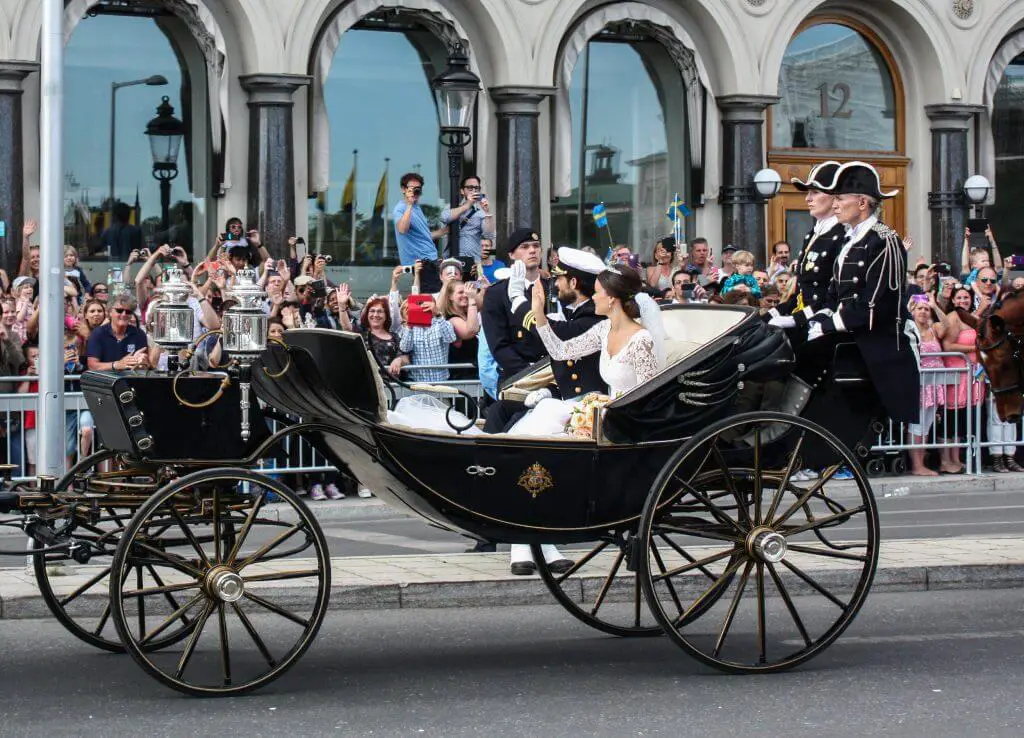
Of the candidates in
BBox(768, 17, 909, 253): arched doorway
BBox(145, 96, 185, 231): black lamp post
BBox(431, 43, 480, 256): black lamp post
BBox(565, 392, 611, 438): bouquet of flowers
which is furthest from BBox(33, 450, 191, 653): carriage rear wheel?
BBox(768, 17, 909, 253): arched doorway

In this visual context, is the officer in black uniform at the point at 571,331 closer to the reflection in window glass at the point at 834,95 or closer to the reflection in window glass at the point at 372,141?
the reflection in window glass at the point at 372,141

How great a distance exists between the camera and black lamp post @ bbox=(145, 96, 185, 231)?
22922 mm

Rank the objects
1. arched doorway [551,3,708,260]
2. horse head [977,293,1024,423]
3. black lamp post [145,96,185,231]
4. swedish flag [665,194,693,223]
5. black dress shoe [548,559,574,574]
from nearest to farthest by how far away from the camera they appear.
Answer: black dress shoe [548,559,574,574]
horse head [977,293,1024,423]
black lamp post [145,96,185,231]
swedish flag [665,194,693,223]
arched doorway [551,3,708,260]

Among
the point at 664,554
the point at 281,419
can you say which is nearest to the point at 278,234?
the point at 664,554

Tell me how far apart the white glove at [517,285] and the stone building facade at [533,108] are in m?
11.2

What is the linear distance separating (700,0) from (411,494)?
18.6m

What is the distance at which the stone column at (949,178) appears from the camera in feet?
89.8

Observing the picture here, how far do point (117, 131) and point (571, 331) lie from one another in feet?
47.6

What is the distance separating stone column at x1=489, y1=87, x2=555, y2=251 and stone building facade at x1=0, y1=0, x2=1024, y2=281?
0.10 feet

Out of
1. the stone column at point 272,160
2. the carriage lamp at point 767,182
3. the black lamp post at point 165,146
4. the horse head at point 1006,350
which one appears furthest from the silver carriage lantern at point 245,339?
the carriage lamp at point 767,182

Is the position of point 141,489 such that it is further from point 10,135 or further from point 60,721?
point 10,135

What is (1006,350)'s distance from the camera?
9.43 meters

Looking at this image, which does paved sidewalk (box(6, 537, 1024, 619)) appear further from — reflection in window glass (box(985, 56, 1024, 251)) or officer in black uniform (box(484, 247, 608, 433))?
reflection in window glass (box(985, 56, 1024, 251))

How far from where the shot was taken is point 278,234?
73.8 ft
